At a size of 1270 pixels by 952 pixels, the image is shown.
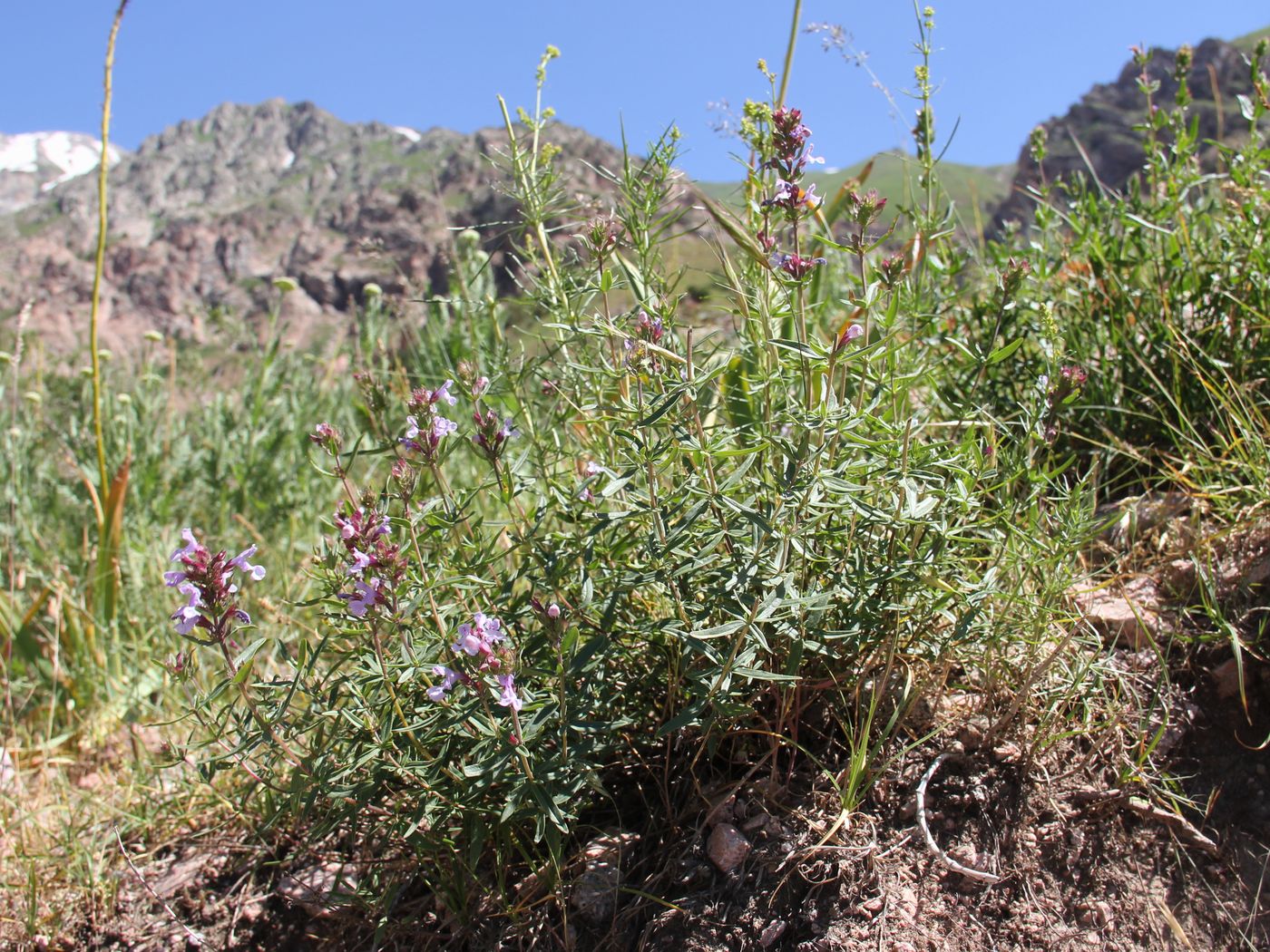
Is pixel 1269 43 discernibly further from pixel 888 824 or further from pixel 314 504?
pixel 314 504

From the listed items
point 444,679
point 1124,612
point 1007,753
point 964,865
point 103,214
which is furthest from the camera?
point 103,214

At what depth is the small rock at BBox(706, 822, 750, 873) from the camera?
5.50 feet

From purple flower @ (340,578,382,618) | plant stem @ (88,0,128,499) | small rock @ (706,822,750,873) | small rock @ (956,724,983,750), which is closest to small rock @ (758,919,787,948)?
small rock @ (706,822,750,873)

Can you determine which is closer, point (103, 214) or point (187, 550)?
point (187, 550)

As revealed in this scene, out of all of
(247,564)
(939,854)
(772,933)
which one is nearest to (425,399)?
(247,564)

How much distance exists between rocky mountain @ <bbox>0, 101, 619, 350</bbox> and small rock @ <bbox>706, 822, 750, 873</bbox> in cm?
4247

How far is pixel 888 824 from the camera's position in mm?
1692

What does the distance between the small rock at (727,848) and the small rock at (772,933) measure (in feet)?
0.43

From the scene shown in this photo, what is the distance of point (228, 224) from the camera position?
439 feet

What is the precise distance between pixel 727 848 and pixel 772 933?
0.18 meters

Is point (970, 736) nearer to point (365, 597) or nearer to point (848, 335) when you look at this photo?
point (848, 335)

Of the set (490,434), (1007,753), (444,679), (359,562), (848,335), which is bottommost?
(1007,753)

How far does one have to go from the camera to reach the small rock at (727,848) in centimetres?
168

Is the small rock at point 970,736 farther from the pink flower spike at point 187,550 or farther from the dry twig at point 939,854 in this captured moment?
the pink flower spike at point 187,550
